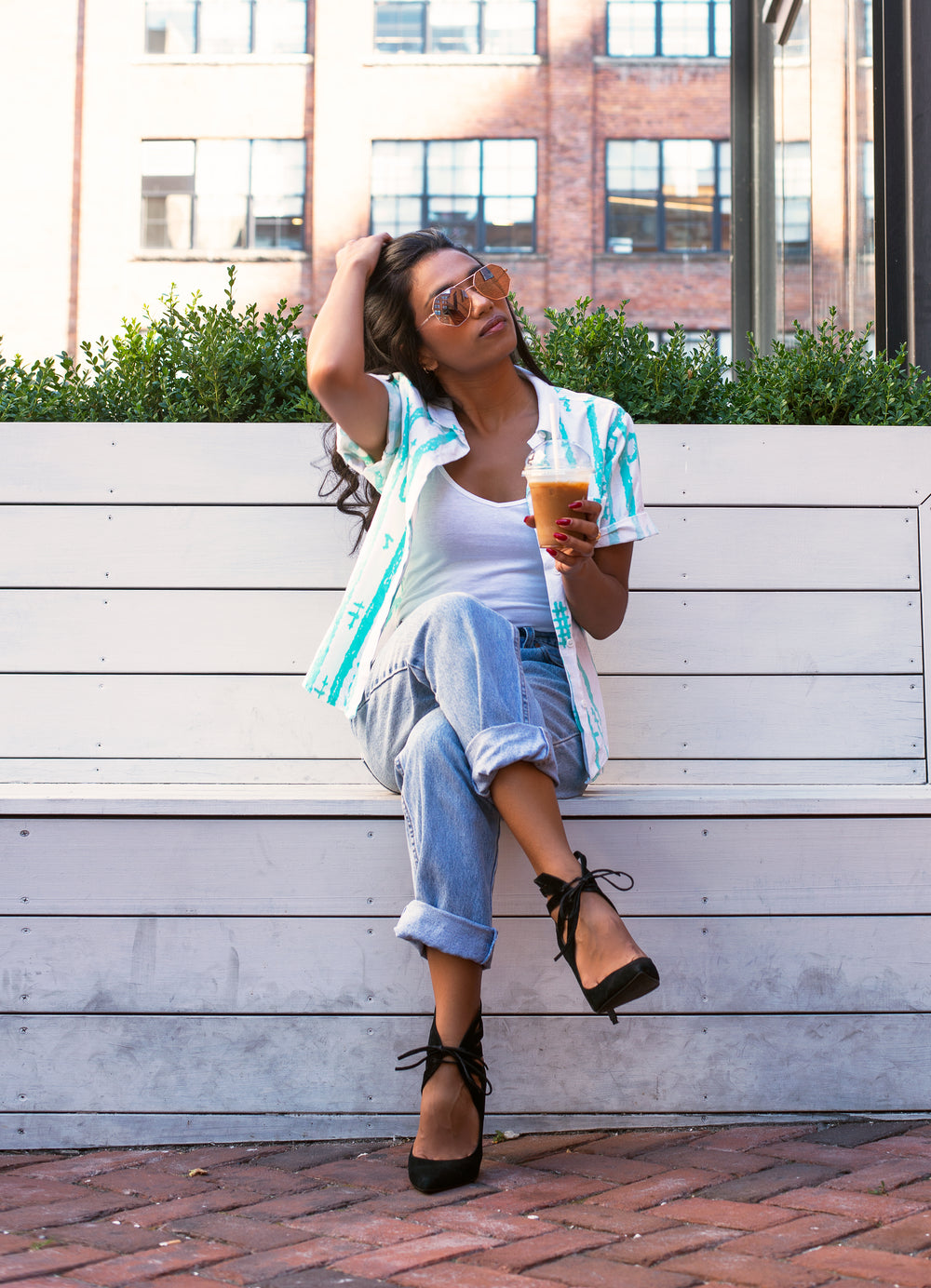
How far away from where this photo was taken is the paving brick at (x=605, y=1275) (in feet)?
4.19

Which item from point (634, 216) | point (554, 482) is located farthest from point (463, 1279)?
point (634, 216)

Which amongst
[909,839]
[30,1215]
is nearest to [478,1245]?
[30,1215]

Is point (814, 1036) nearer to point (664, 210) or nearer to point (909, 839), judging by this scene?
point (909, 839)

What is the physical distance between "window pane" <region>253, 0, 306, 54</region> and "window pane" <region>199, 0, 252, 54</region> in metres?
0.28

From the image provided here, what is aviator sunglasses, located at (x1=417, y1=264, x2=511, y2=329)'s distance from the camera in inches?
81.9

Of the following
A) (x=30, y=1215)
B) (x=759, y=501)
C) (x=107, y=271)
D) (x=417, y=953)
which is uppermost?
(x=107, y=271)

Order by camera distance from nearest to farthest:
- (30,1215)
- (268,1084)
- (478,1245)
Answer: (478,1245), (30,1215), (268,1084)

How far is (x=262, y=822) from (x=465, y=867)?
0.40 m

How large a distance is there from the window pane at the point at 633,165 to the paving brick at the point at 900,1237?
22087mm

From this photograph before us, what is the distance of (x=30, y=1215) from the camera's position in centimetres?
152

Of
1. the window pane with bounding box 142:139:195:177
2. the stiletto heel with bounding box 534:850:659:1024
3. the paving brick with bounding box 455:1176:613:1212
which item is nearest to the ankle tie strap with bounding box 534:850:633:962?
the stiletto heel with bounding box 534:850:659:1024

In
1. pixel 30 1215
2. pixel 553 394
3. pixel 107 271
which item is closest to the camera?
pixel 30 1215

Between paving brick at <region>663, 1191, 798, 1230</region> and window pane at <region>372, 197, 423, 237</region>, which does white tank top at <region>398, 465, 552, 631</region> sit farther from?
window pane at <region>372, 197, 423, 237</region>

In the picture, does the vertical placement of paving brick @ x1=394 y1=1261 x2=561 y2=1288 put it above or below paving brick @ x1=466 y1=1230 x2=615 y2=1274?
below
